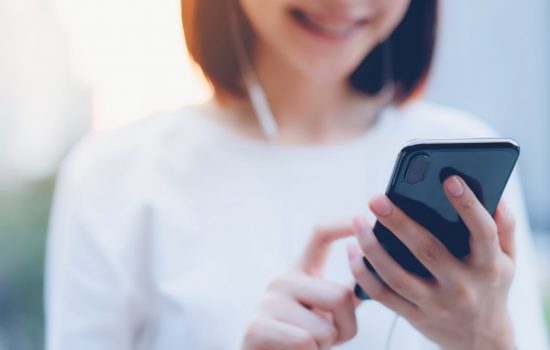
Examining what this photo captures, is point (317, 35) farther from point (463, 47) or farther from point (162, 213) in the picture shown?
point (463, 47)

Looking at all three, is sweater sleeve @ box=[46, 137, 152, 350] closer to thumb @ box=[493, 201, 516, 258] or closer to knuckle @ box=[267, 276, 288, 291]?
knuckle @ box=[267, 276, 288, 291]

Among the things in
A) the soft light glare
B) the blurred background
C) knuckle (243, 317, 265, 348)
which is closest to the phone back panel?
knuckle (243, 317, 265, 348)

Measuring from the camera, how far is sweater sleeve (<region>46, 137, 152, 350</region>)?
0.55 m

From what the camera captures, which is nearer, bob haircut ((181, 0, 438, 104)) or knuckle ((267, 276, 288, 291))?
knuckle ((267, 276, 288, 291))

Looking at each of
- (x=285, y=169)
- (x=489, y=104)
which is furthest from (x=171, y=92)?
(x=489, y=104)

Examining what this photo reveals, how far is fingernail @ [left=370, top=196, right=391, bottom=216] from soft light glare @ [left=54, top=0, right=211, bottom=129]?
19.5 inches

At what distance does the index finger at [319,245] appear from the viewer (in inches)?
18.5

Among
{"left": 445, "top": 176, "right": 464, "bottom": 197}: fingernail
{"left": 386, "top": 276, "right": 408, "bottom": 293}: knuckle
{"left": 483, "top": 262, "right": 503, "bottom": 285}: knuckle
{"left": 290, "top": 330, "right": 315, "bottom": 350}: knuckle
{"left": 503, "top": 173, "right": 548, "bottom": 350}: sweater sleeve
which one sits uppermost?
{"left": 445, "top": 176, "right": 464, "bottom": 197}: fingernail

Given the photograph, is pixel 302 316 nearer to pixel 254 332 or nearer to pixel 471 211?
pixel 254 332

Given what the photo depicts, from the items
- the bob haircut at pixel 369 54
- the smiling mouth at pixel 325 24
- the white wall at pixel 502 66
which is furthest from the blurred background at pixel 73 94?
the smiling mouth at pixel 325 24

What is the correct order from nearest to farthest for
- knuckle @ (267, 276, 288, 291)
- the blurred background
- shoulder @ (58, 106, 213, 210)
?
knuckle @ (267, 276, 288, 291)
shoulder @ (58, 106, 213, 210)
the blurred background

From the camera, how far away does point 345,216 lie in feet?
1.94

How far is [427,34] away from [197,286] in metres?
0.36

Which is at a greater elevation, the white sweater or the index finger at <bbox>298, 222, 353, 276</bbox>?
the index finger at <bbox>298, 222, 353, 276</bbox>
